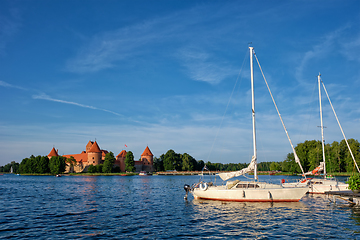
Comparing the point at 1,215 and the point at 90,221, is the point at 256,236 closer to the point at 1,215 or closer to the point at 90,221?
the point at 90,221

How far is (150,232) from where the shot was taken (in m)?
17.2

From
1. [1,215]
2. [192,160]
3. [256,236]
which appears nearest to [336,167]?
[192,160]

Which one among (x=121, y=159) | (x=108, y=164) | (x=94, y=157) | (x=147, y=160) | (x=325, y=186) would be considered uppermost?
(x=94, y=157)

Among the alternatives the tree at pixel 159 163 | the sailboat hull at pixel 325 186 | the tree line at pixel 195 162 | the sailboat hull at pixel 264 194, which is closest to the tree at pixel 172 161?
the tree line at pixel 195 162

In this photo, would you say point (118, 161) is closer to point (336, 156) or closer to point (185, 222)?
point (336, 156)

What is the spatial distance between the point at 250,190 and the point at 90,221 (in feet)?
51.4

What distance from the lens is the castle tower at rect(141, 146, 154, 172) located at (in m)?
168

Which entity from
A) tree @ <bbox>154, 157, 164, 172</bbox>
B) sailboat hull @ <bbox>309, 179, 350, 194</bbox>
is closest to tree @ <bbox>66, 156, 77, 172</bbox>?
tree @ <bbox>154, 157, 164, 172</bbox>

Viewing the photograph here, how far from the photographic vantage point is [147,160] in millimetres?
169750

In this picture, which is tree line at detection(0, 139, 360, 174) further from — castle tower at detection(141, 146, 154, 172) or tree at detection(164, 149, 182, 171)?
castle tower at detection(141, 146, 154, 172)

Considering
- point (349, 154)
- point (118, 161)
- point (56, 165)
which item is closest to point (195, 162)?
point (118, 161)

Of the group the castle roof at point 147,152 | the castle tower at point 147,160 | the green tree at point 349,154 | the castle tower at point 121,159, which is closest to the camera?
the green tree at point 349,154

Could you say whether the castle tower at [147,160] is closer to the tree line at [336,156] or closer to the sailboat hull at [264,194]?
the tree line at [336,156]

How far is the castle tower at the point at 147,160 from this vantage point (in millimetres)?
168500
